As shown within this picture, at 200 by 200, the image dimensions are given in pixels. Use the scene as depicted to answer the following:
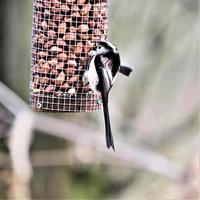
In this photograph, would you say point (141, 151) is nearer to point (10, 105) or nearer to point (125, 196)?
point (125, 196)

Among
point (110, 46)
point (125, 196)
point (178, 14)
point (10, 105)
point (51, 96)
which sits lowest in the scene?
point (125, 196)

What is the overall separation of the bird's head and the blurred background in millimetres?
2441

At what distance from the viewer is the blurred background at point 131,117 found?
7.14 meters

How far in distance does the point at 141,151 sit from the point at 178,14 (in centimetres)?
139

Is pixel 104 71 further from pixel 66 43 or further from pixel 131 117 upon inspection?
pixel 131 117

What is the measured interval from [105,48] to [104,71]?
163 millimetres

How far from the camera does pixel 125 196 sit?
8.42 m

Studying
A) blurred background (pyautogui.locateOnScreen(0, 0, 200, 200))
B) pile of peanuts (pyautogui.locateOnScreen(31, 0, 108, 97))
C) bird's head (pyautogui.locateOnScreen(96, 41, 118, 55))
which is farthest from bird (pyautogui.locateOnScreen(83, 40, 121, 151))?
blurred background (pyautogui.locateOnScreen(0, 0, 200, 200))

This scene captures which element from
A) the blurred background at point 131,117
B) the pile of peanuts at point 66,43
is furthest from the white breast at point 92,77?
the blurred background at point 131,117

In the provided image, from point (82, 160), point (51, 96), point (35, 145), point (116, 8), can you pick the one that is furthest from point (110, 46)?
point (35, 145)

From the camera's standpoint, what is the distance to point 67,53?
460 cm

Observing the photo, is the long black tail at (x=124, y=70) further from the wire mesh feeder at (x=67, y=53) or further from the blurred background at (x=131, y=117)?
the blurred background at (x=131, y=117)

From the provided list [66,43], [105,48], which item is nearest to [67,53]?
[66,43]

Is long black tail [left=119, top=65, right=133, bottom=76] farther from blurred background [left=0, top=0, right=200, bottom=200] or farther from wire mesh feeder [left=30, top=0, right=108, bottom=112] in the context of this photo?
blurred background [left=0, top=0, right=200, bottom=200]
